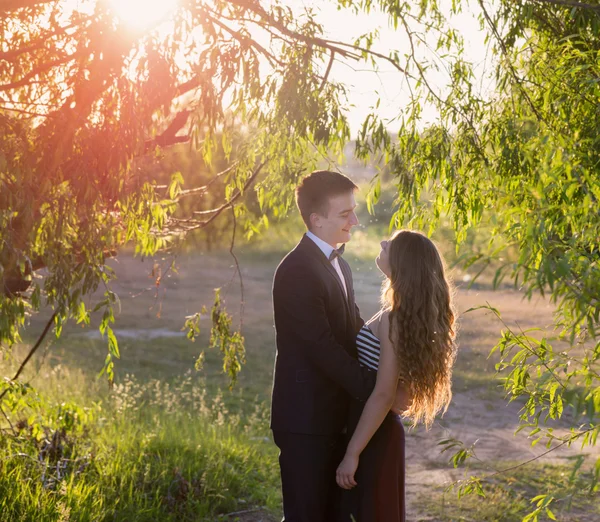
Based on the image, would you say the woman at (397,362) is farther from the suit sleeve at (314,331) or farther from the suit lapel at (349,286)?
the suit lapel at (349,286)

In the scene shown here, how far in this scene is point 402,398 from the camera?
11.0ft

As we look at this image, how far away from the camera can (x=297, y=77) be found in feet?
15.5

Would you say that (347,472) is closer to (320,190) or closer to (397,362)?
(397,362)

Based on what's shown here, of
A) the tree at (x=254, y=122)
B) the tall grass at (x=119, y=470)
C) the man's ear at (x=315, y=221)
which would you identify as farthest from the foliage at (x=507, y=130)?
the tall grass at (x=119, y=470)

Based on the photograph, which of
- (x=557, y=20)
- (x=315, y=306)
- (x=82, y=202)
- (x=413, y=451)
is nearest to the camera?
(x=315, y=306)

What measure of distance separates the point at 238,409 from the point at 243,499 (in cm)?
386

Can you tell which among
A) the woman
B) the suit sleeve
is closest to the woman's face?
the woman

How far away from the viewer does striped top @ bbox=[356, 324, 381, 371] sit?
11.1 ft

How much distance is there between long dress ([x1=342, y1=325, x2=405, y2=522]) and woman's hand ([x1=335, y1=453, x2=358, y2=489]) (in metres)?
0.05

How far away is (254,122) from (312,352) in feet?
8.53

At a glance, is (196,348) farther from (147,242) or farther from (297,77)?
(297,77)

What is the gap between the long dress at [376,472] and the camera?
336cm

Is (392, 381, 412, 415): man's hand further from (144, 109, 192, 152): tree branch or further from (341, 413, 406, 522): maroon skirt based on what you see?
(144, 109, 192, 152): tree branch

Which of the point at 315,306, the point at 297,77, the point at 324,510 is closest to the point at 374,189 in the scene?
the point at 297,77
